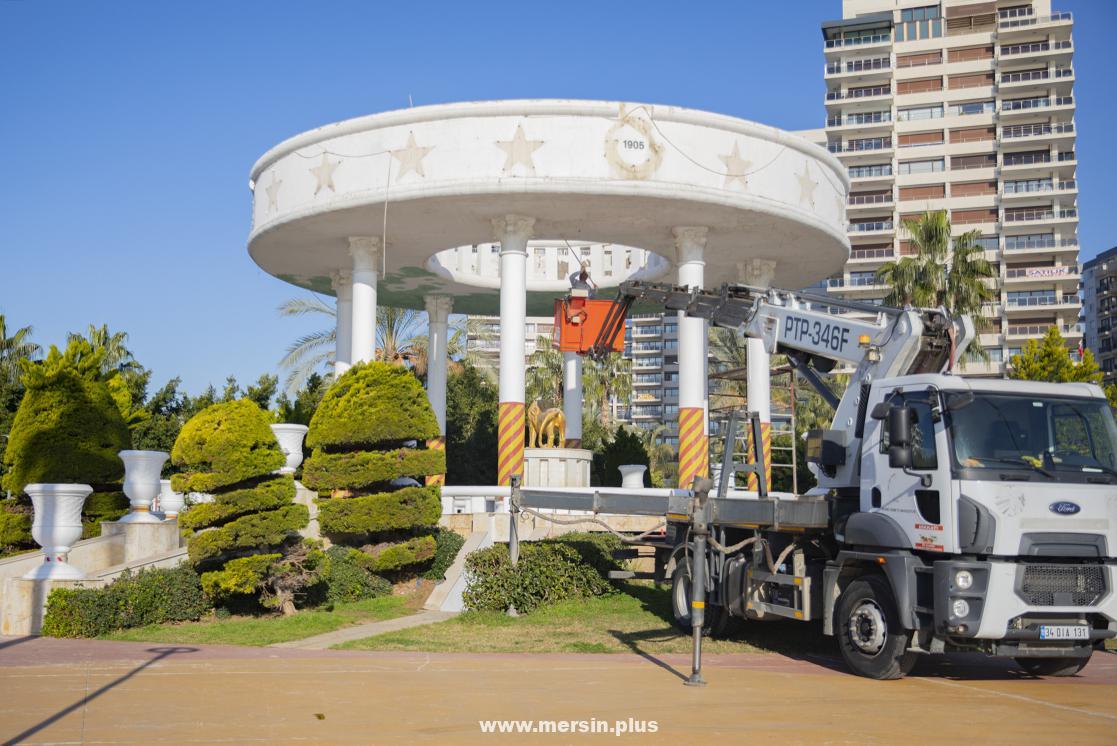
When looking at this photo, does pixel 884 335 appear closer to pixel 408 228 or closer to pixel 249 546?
pixel 249 546

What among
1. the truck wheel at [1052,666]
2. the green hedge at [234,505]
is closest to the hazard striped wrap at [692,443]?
the green hedge at [234,505]

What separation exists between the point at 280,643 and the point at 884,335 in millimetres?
10434

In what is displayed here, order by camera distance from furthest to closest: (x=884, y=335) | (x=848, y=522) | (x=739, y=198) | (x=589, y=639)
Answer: (x=739, y=198) → (x=589, y=639) → (x=884, y=335) → (x=848, y=522)

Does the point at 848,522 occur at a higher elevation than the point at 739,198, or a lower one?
lower

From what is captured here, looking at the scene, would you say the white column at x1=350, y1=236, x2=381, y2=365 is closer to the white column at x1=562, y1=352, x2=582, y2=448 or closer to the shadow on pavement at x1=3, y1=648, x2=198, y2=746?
the white column at x1=562, y1=352, x2=582, y2=448

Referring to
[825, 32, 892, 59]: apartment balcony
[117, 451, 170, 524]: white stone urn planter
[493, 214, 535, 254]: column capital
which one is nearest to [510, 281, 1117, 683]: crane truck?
[117, 451, 170, 524]: white stone urn planter

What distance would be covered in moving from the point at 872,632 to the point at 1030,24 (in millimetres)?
104272

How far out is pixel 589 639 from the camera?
1652cm

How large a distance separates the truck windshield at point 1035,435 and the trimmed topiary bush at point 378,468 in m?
13.6

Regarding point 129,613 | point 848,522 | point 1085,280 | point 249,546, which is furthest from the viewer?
point 1085,280

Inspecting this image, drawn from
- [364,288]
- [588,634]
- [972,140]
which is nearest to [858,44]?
[972,140]

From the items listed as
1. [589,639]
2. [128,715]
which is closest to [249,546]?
[589,639]

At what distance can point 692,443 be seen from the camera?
30.7 meters

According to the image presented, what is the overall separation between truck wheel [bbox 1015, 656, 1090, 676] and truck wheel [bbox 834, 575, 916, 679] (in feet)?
7.08
